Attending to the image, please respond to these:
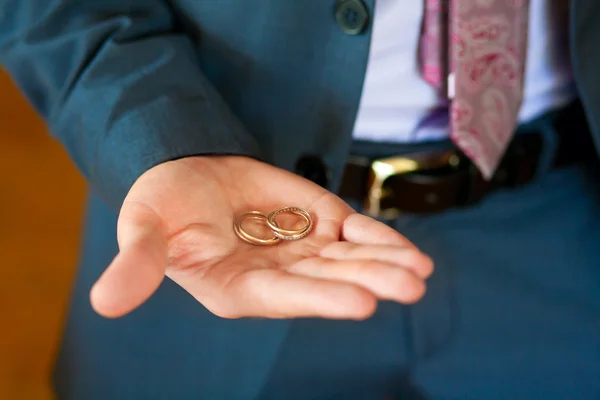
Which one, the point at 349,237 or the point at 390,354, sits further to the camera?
the point at 390,354

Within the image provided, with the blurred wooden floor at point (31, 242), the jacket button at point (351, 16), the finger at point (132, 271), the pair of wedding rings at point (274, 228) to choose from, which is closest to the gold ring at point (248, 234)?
the pair of wedding rings at point (274, 228)

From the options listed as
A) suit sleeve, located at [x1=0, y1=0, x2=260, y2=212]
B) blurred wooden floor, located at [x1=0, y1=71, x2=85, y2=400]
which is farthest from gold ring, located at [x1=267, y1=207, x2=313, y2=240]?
blurred wooden floor, located at [x1=0, y1=71, x2=85, y2=400]

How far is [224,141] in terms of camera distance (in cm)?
70

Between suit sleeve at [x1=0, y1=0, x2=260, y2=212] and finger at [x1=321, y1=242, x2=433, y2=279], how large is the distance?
0.20m

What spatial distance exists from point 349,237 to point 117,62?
39cm

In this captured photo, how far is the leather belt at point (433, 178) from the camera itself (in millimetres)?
877

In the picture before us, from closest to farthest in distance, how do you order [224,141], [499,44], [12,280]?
1. [224,141]
2. [499,44]
3. [12,280]

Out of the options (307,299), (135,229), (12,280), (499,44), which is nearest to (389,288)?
(307,299)

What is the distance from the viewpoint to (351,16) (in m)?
0.72

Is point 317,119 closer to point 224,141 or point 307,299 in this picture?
point 224,141

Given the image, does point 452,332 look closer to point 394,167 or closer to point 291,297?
point 394,167

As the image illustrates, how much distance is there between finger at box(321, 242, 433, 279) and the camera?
0.54 m

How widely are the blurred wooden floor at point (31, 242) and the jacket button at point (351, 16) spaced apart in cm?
131

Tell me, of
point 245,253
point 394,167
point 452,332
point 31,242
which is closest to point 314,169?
point 394,167
